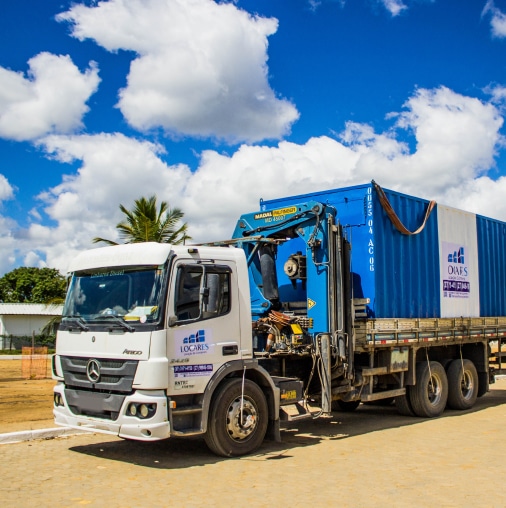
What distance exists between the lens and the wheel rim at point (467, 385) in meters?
13.4

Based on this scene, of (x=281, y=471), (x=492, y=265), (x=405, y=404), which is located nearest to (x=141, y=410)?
(x=281, y=471)

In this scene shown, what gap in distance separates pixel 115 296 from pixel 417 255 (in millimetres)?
5936

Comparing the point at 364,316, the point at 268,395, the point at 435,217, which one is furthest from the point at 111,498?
the point at 435,217

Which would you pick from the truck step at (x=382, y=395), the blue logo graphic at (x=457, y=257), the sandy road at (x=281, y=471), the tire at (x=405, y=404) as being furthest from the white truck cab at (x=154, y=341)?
the blue logo graphic at (x=457, y=257)

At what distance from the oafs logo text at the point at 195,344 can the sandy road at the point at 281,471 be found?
1384 mm

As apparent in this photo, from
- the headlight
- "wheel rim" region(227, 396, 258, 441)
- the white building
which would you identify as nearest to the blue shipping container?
"wheel rim" region(227, 396, 258, 441)

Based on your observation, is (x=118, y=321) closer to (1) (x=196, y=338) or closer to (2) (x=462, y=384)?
(1) (x=196, y=338)

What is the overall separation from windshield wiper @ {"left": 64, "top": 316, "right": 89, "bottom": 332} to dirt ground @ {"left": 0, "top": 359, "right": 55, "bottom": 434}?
8.83 ft

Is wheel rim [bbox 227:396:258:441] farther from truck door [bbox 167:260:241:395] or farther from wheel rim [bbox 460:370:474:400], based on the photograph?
wheel rim [bbox 460:370:474:400]

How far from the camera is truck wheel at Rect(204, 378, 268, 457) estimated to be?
827 cm

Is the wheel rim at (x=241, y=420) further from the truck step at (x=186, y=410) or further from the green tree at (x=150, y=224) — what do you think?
the green tree at (x=150, y=224)

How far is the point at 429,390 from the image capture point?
490 inches

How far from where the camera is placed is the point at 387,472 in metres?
7.66

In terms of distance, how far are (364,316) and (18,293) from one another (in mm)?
69060
